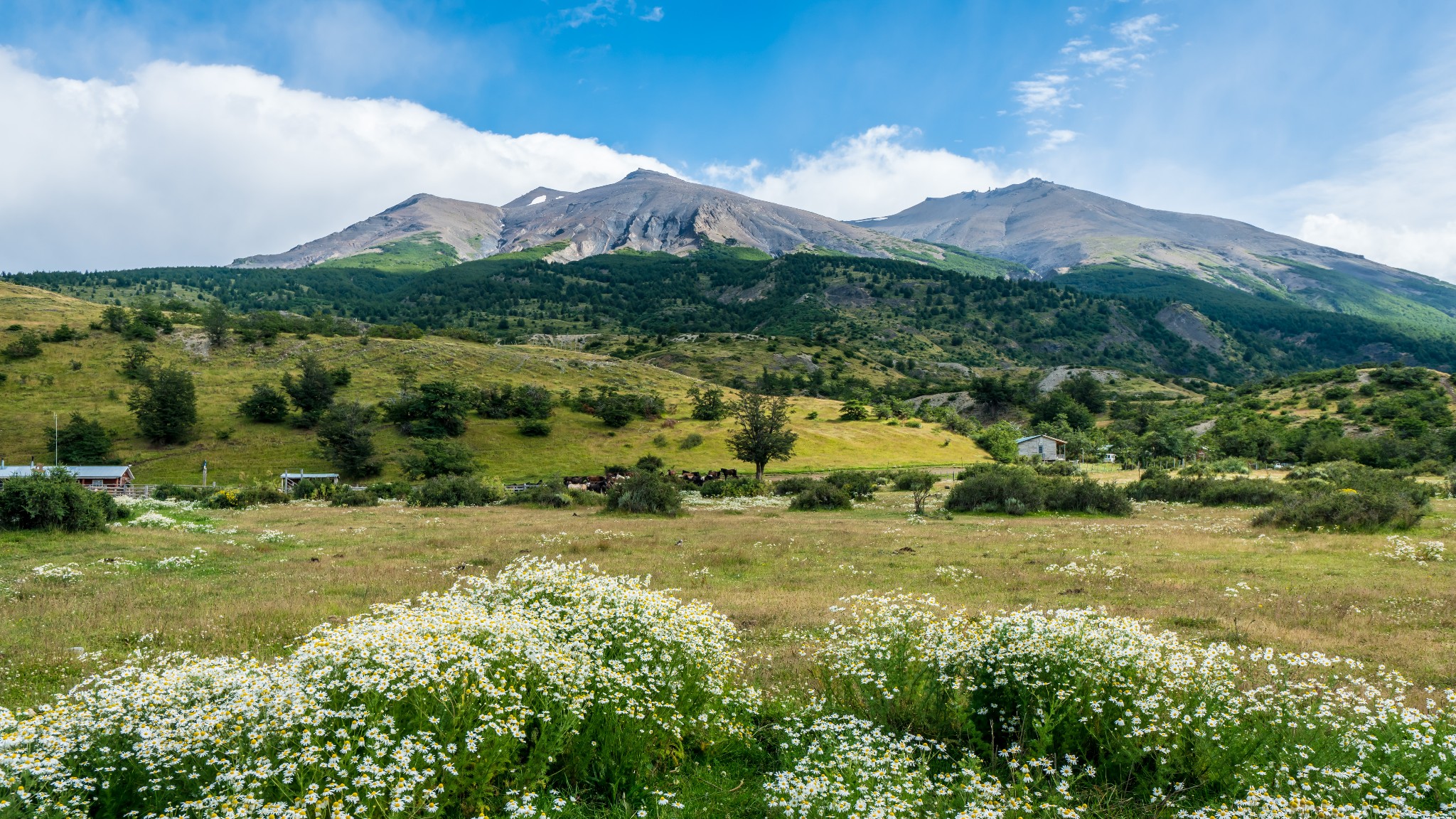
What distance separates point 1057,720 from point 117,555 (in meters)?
23.3

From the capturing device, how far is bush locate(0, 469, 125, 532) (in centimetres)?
2289

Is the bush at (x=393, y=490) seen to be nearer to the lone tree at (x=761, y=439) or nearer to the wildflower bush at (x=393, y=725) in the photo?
the lone tree at (x=761, y=439)

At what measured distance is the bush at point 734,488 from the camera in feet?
165

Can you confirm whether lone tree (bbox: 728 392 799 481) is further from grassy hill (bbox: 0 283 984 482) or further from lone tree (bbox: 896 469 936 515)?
lone tree (bbox: 896 469 936 515)

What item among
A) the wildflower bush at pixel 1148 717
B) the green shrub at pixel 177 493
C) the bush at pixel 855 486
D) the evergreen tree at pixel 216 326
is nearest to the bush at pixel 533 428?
the green shrub at pixel 177 493

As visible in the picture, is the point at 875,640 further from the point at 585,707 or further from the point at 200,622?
the point at 200,622

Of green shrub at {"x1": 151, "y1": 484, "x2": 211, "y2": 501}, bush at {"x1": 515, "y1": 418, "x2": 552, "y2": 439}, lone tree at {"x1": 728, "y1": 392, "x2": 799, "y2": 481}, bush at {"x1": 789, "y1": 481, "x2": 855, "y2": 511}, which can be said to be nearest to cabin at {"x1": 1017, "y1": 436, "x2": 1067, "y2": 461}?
lone tree at {"x1": 728, "y1": 392, "x2": 799, "y2": 481}

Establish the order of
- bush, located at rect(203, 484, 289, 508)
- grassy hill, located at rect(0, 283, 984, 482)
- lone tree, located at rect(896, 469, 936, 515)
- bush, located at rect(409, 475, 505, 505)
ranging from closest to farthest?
bush, located at rect(203, 484, 289, 508) → lone tree, located at rect(896, 469, 936, 515) → bush, located at rect(409, 475, 505, 505) → grassy hill, located at rect(0, 283, 984, 482)

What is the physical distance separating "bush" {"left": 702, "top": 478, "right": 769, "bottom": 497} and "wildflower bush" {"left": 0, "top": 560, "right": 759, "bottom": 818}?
42927 millimetres

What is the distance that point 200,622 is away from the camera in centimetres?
1183

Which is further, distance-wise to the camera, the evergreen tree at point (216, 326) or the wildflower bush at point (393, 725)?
the evergreen tree at point (216, 326)

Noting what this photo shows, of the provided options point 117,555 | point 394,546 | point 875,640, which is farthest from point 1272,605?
point 117,555

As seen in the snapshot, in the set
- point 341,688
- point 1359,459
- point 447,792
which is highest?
point 341,688

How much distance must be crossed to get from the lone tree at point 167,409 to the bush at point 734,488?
52.5 metres
